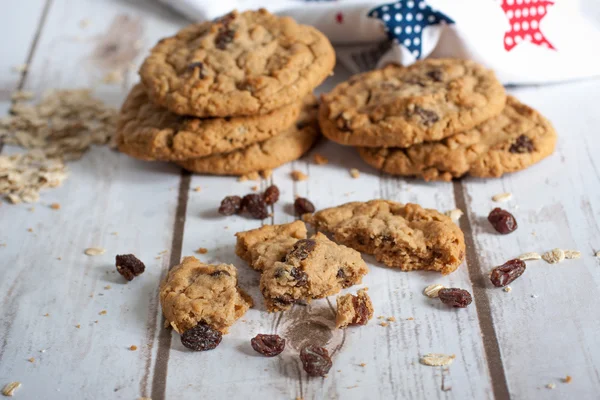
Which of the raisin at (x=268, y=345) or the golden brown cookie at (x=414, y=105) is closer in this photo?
→ the raisin at (x=268, y=345)

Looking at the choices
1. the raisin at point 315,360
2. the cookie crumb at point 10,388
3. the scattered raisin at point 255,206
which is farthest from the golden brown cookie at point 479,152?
the cookie crumb at point 10,388

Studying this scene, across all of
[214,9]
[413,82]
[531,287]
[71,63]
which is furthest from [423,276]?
[71,63]

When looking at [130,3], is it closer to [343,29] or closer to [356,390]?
[343,29]

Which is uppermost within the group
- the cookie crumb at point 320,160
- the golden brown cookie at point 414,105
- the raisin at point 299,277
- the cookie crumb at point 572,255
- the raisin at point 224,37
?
the raisin at point 224,37

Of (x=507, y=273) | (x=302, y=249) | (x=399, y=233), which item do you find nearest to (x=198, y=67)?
(x=302, y=249)

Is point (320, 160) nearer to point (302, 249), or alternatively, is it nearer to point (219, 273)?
point (302, 249)

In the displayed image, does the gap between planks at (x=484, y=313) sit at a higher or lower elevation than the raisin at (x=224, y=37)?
lower

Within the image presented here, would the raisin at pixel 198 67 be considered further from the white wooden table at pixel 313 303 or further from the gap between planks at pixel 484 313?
the gap between planks at pixel 484 313
